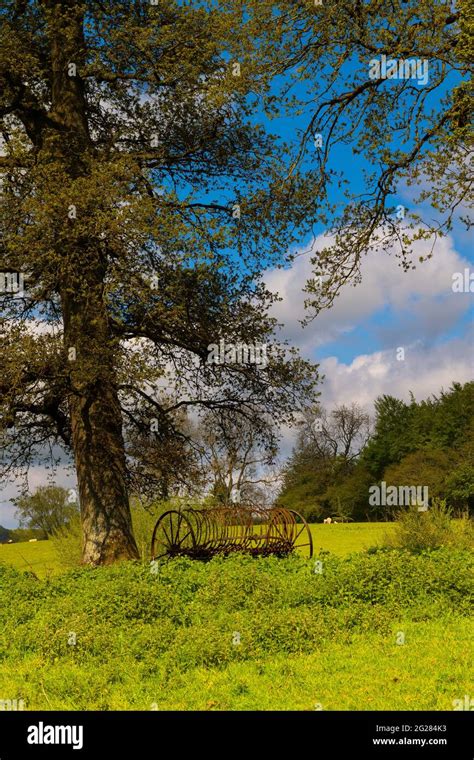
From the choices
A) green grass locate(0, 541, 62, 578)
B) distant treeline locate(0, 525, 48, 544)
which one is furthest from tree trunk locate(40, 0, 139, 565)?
distant treeline locate(0, 525, 48, 544)

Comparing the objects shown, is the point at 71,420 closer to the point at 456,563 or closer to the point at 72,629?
the point at 72,629

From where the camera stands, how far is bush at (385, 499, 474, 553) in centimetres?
1502

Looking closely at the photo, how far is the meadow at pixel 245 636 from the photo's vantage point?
6023 mm

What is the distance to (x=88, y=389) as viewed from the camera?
12.6m

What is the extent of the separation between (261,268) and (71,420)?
16.3ft

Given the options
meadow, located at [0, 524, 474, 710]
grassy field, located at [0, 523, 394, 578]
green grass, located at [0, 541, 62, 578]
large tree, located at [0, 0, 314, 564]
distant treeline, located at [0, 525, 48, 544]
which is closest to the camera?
meadow, located at [0, 524, 474, 710]

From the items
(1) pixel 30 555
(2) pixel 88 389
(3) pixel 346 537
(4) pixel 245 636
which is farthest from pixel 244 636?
(1) pixel 30 555

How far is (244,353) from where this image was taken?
14859mm

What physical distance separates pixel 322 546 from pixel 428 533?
19.9 feet

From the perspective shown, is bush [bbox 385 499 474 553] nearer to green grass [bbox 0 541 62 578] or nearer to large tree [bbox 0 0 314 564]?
large tree [bbox 0 0 314 564]

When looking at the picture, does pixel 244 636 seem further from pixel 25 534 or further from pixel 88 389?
pixel 25 534

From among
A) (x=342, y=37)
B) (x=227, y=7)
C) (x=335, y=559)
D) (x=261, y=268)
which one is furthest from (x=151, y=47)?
(x=335, y=559)

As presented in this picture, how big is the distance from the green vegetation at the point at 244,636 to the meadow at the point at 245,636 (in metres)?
0.02

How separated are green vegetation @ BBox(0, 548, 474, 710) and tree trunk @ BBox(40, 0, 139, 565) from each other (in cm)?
206
